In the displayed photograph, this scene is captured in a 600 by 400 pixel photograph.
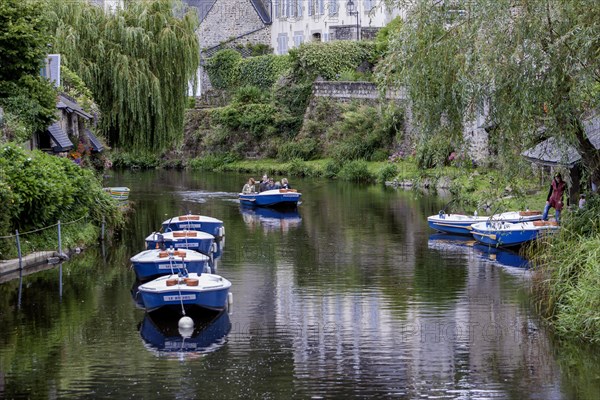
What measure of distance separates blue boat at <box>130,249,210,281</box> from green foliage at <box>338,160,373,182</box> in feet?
107

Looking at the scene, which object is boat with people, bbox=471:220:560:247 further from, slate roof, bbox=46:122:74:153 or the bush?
the bush

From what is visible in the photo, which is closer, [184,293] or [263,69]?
[184,293]

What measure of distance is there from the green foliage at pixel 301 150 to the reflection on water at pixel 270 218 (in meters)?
19.3

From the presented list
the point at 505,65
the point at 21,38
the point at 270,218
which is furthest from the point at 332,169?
the point at 505,65

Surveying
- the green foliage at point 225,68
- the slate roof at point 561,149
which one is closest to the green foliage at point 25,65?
the slate roof at point 561,149

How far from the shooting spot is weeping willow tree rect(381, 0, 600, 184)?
782 inches

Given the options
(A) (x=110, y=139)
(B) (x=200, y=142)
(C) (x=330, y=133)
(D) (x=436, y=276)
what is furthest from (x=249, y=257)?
(B) (x=200, y=142)

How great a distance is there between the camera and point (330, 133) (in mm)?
62625

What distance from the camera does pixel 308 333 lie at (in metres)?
20.1

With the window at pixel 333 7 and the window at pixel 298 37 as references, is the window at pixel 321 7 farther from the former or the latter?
the window at pixel 298 37

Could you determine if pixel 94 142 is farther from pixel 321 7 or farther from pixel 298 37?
pixel 298 37

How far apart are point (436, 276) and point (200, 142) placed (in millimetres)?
46103

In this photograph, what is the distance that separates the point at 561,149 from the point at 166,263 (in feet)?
29.0

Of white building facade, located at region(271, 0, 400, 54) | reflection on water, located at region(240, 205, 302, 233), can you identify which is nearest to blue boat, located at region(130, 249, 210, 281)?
reflection on water, located at region(240, 205, 302, 233)
